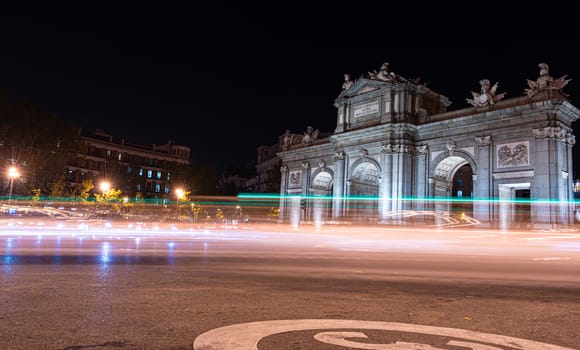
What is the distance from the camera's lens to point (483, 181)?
33469mm

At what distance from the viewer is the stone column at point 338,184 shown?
1682 inches

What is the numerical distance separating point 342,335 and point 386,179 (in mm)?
35221

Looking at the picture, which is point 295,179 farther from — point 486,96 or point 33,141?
point 33,141

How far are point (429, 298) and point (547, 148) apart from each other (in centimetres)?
2849

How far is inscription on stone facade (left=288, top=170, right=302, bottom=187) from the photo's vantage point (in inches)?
2030

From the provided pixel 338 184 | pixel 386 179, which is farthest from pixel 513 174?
pixel 338 184

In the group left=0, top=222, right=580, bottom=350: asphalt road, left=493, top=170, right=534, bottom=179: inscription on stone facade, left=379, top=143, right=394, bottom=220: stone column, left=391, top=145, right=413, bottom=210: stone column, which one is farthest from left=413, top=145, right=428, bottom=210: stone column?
left=0, top=222, right=580, bottom=350: asphalt road

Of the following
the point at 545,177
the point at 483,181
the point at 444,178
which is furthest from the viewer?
the point at 444,178

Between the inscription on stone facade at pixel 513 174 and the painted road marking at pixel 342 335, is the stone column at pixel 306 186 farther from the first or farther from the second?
the painted road marking at pixel 342 335

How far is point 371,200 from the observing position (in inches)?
1665

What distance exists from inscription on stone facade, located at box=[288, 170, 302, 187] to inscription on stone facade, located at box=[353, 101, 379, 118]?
11.6 meters

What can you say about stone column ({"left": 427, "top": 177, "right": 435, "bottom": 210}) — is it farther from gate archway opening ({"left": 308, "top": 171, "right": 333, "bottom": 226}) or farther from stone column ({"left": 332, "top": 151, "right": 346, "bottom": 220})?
gate archway opening ({"left": 308, "top": 171, "right": 333, "bottom": 226})

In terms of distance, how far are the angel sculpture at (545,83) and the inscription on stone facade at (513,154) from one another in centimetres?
370

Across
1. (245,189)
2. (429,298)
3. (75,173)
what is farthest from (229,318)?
(245,189)
